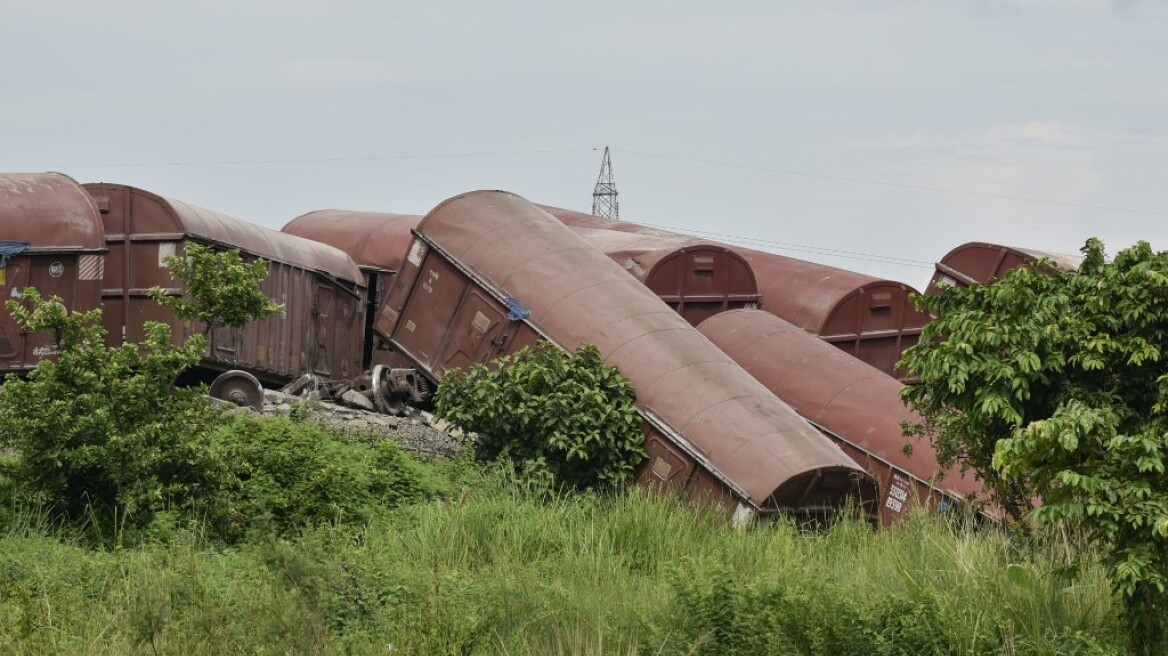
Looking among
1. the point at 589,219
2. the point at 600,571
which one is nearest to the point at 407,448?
the point at 600,571

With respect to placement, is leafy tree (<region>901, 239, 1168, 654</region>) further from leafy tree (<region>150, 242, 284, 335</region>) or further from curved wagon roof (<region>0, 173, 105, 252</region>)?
curved wagon roof (<region>0, 173, 105, 252</region>)

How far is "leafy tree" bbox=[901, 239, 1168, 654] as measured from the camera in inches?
352

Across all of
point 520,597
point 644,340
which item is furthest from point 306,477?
point 644,340

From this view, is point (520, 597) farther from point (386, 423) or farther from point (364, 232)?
point (364, 232)

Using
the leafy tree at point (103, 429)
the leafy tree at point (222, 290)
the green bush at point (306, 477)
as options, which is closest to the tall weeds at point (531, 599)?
the leafy tree at point (103, 429)

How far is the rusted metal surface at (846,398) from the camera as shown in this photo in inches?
588

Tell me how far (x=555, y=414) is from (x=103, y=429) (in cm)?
491

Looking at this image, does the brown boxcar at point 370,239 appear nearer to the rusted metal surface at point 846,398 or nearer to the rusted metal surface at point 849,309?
the rusted metal surface at point 849,309

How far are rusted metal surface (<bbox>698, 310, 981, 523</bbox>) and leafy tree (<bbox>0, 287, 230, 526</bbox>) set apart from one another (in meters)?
7.09

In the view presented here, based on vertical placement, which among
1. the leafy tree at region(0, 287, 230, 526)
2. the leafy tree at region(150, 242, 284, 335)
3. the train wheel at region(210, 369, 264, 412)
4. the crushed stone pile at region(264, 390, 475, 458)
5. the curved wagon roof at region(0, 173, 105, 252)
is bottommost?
the crushed stone pile at region(264, 390, 475, 458)

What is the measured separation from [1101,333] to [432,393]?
10547 millimetres

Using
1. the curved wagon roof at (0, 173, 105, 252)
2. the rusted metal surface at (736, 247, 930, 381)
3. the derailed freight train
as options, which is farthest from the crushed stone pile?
the rusted metal surface at (736, 247, 930, 381)

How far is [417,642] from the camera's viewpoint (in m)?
8.83

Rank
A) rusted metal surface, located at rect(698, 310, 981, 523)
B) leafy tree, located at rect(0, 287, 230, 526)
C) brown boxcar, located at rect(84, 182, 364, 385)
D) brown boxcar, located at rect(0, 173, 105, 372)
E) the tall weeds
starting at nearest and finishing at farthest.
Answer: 1. the tall weeds
2. leafy tree, located at rect(0, 287, 230, 526)
3. rusted metal surface, located at rect(698, 310, 981, 523)
4. brown boxcar, located at rect(0, 173, 105, 372)
5. brown boxcar, located at rect(84, 182, 364, 385)
